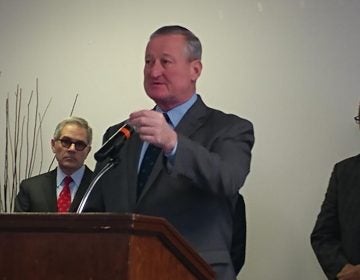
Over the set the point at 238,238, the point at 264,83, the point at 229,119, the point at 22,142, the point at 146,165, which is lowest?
the point at 238,238

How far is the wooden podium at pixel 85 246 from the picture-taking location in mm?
1269

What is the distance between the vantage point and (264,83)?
356 centimetres

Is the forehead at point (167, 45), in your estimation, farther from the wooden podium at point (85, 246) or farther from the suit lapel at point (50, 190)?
the suit lapel at point (50, 190)

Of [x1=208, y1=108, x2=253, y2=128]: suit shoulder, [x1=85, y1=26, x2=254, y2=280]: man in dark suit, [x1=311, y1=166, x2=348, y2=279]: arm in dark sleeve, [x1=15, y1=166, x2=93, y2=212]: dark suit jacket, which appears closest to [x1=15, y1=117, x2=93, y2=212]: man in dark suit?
[x1=15, y1=166, x2=93, y2=212]: dark suit jacket

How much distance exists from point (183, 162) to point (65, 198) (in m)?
1.83

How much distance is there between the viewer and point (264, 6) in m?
3.63

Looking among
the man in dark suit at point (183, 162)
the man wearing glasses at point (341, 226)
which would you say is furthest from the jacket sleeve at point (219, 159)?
the man wearing glasses at point (341, 226)

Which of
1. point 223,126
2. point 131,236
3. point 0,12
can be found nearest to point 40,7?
point 0,12

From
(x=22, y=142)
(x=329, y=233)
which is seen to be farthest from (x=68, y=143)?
(x=329, y=233)

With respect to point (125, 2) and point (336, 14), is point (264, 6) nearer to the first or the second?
point (336, 14)

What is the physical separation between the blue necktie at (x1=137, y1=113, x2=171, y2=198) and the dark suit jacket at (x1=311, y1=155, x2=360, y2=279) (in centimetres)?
106

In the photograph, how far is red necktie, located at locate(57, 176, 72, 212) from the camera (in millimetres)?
3377

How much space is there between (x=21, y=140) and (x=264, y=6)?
1555 millimetres

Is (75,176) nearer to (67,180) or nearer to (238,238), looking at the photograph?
(67,180)
